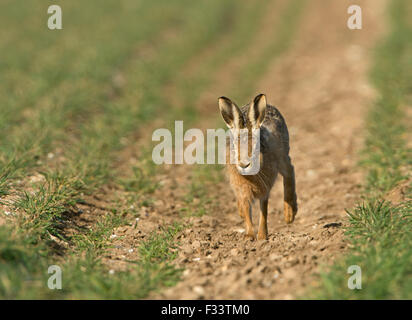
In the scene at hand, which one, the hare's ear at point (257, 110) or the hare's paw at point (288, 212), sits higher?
the hare's ear at point (257, 110)

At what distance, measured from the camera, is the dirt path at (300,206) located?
412 cm

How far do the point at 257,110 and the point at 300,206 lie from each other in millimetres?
2167

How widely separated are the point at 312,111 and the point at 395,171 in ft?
11.5

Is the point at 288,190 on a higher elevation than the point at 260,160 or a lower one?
lower

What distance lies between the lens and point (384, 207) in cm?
486

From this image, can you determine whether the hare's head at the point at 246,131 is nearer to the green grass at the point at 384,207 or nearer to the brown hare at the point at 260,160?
the brown hare at the point at 260,160

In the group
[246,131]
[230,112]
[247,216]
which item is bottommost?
[247,216]

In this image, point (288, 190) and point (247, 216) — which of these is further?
point (288, 190)

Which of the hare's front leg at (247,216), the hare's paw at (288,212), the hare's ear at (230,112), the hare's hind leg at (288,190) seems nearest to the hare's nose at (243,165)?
the hare's ear at (230,112)

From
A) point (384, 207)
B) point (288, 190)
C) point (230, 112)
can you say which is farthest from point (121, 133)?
point (384, 207)

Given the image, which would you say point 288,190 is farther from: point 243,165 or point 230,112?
point 230,112

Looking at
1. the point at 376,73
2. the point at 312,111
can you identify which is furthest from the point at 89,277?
the point at 376,73

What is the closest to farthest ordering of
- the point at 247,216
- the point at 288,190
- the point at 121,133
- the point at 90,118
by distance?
the point at 247,216 → the point at 288,190 → the point at 121,133 → the point at 90,118

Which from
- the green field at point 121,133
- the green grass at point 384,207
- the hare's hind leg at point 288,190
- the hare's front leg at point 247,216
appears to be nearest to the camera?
the green grass at point 384,207
